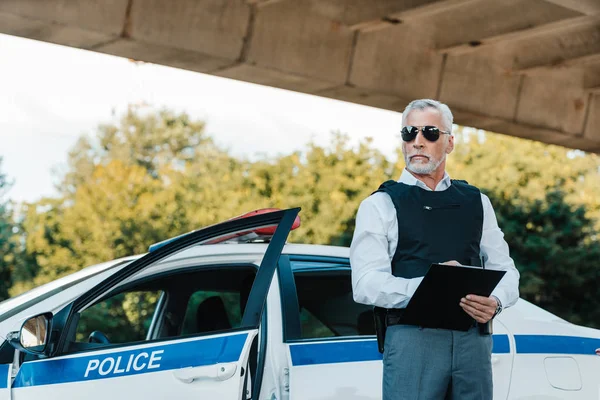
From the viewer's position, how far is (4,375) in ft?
10.5

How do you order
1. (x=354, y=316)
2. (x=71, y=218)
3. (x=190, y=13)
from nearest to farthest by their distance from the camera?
(x=354, y=316) < (x=190, y=13) < (x=71, y=218)

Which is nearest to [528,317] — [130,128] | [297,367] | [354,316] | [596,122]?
[354,316]

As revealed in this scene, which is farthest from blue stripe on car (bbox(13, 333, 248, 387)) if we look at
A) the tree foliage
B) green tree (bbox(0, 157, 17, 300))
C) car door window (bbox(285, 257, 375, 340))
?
the tree foliage

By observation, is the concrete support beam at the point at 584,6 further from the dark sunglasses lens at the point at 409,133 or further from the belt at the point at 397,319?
the belt at the point at 397,319

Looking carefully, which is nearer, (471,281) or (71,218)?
(471,281)

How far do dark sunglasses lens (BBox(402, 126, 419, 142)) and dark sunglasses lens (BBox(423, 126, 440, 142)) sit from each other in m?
0.03

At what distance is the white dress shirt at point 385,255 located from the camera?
2.75 metres

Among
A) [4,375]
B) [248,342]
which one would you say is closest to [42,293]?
[4,375]

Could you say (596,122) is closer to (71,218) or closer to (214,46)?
(214,46)

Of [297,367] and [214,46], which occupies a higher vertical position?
[214,46]

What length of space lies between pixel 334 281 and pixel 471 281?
1.54 metres

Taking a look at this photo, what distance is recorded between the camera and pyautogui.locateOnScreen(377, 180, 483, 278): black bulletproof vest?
2.82m

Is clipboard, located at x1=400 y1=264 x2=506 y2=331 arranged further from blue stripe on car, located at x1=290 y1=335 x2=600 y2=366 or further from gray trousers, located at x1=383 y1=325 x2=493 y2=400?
blue stripe on car, located at x1=290 y1=335 x2=600 y2=366

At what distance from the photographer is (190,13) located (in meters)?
7.60
